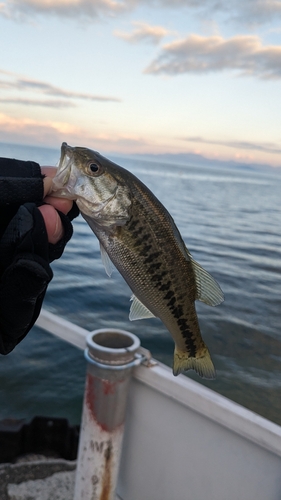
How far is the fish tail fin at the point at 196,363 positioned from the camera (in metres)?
2.97

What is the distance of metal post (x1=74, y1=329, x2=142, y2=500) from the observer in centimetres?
415

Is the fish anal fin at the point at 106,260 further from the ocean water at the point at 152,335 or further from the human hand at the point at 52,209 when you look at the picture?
the ocean water at the point at 152,335

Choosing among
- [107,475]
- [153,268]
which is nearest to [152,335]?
[107,475]

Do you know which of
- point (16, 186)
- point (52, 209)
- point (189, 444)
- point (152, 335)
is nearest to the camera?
point (16, 186)

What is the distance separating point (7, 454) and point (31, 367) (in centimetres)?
454

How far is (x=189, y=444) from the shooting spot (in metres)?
4.34

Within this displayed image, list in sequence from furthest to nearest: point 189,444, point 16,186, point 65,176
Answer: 1. point 189,444
2. point 65,176
3. point 16,186

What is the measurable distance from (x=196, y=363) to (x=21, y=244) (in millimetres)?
1620

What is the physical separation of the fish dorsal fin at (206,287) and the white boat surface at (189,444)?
5.40 ft

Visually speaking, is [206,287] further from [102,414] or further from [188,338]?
[102,414]

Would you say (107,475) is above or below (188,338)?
below

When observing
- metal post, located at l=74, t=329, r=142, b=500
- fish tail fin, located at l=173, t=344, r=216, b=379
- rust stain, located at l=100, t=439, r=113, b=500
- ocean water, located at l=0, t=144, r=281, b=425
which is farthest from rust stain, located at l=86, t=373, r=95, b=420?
ocean water, located at l=0, t=144, r=281, b=425

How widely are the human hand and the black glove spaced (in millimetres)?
97

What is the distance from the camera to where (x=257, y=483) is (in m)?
3.93
